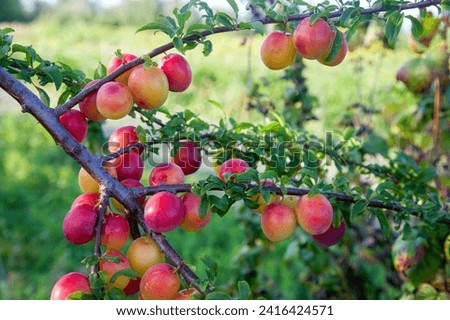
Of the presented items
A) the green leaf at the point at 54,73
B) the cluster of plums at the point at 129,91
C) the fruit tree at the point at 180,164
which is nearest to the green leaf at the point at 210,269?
the fruit tree at the point at 180,164

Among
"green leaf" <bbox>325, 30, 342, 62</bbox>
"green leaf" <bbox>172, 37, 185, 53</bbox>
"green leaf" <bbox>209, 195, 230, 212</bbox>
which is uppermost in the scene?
"green leaf" <bbox>172, 37, 185, 53</bbox>

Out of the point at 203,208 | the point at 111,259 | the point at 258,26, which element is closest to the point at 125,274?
the point at 111,259

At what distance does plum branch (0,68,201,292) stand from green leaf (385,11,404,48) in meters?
0.38

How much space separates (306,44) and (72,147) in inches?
12.4

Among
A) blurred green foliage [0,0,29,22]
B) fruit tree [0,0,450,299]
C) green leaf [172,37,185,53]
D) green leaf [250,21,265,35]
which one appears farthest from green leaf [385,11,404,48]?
blurred green foliage [0,0,29,22]

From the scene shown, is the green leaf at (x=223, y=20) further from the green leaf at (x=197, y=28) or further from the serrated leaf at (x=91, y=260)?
the serrated leaf at (x=91, y=260)

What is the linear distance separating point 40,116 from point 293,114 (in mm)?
1036

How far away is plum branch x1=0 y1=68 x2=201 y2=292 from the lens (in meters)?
0.77

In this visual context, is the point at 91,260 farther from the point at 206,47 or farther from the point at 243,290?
the point at 206,47

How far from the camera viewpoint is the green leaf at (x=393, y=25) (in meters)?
0.82

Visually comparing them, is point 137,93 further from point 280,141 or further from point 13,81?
point 280,141

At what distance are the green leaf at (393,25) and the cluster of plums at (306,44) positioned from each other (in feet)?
0.20

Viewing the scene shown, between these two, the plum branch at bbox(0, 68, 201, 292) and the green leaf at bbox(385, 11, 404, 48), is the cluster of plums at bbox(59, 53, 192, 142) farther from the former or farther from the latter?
A: the green leaf at bbox(385, 11, 404, 48)
